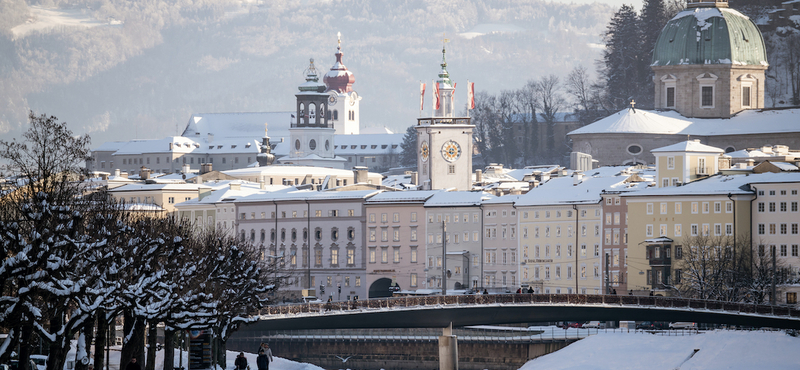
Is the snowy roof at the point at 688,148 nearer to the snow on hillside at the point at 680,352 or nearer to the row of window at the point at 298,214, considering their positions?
the row of window at the point at 298,214

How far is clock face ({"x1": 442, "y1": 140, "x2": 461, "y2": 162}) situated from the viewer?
13200 centimetres

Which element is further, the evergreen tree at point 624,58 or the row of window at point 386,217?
the evergreen tree at point 624,58

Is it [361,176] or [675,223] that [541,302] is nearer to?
[675,223]

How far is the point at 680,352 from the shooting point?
255 feet

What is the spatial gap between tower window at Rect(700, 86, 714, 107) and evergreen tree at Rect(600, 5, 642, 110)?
1651 cm

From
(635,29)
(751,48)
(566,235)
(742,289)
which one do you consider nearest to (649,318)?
(742,289)

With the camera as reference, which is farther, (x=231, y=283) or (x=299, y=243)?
(x=299, y=243)

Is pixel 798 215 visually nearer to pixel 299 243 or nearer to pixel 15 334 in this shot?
pixel 299 243

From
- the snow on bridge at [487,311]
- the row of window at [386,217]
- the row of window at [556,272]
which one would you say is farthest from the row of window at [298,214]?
the snow on bridge at [487,311]

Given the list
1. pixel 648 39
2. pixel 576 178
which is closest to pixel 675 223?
pixel 576 178

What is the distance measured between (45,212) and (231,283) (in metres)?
23.1

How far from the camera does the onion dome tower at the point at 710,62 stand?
137 metres

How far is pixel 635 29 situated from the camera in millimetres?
157250

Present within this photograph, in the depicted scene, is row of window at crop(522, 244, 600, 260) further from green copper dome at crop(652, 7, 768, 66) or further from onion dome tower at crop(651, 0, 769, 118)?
green copper dome at crop(652, 7, 768, 66)
